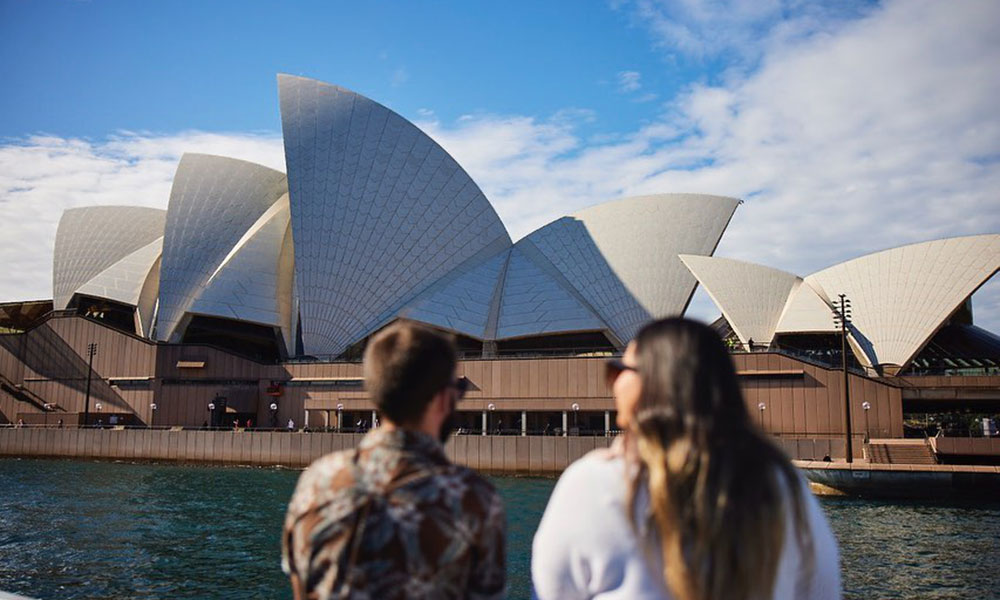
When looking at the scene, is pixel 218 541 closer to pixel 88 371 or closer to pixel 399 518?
pixel 399 518

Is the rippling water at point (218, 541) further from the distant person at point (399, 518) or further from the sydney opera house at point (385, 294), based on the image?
the sydney opera house at point (385, 294)

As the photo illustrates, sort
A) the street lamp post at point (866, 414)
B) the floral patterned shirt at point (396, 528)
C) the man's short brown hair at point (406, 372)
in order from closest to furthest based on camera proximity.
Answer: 1. the floral patterned shirt at point (396, 528)
2. the man's short brown hair at point (406, 372)
3. the street lamp post at point (866, 414)

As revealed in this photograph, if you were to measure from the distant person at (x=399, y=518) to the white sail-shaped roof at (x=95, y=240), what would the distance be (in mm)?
40341

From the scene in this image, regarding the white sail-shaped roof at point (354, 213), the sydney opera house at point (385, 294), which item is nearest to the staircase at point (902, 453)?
the sydney opera house at point (385, 294)

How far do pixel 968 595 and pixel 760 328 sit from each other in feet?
74.6

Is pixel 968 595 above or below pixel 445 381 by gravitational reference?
below

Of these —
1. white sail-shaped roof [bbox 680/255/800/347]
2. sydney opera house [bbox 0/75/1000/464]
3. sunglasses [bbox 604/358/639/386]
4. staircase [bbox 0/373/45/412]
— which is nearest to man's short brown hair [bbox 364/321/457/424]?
sunglasses [bbox 604/358/639/386]

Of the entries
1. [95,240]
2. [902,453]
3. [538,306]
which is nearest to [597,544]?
[902,453]

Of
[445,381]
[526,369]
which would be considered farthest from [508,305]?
[445,381]

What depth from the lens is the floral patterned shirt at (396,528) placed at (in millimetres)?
1826

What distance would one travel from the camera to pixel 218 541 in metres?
12.6

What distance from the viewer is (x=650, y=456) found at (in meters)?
1.65

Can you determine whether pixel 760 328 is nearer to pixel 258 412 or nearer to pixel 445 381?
pixel 258 412

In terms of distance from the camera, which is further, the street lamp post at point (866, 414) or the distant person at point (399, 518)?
the street lamp post at point (866, 414)
